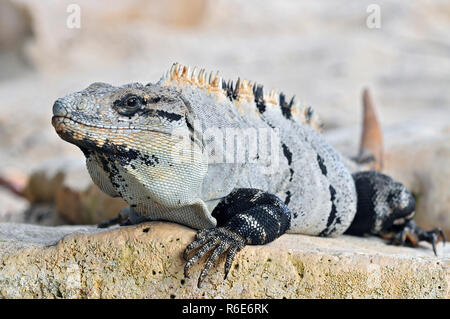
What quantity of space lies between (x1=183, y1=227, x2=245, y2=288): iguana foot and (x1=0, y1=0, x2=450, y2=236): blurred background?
334 inches

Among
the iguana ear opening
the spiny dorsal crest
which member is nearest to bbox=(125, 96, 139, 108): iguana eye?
the spiny dorsal crest

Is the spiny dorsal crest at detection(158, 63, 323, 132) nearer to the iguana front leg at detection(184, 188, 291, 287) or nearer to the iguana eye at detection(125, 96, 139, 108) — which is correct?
the iguana eye at detection(125, 96, 139, 108)

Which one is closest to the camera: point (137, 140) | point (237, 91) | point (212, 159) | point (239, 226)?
point (137, 140)

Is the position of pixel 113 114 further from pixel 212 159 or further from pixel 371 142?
pixel 371 142

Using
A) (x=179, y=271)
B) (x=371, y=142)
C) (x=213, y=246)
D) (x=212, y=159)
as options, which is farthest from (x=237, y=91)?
(x=371, y=142)

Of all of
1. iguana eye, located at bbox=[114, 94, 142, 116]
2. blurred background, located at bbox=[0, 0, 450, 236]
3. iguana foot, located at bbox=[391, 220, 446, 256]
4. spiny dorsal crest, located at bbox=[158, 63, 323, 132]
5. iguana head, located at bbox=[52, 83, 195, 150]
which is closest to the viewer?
iguana head, located at bbox=[52, 83, 195, 150]

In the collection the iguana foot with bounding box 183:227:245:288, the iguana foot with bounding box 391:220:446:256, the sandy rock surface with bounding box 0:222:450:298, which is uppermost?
the iguana foot with bounding box 183:227:245:288

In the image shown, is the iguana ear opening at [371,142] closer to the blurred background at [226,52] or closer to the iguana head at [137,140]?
the iguana head at [137,140]

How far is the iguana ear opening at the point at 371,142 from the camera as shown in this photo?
6477 mm

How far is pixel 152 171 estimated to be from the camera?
336cm

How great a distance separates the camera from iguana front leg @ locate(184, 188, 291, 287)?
3.32 m

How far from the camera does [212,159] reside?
373cm

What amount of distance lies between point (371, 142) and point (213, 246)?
3.89m

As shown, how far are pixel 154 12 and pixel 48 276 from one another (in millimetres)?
16603
